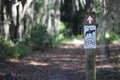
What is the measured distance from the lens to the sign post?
6.09 meters

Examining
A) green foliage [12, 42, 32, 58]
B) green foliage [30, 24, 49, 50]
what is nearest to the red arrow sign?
green foliage [12, 42, 32, 58]

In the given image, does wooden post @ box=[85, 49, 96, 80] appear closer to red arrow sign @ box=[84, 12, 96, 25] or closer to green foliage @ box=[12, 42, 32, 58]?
red arrow sign @ box=[84, 12, 96, 25]

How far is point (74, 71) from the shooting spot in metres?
11.7

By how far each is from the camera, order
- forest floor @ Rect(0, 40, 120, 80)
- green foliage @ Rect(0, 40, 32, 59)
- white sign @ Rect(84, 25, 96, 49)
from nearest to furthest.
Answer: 1. white sign @ Rect(84, 25, 96, 49)
2. forest floor @ Rect(0, 40, 120, 80)
3. green foliage @ Rect(0, 40, 32, 59)

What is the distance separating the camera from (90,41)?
6121 millimetres

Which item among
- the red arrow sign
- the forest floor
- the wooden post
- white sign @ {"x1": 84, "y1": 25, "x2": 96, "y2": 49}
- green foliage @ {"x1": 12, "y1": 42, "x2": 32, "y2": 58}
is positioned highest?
the red arrow sign

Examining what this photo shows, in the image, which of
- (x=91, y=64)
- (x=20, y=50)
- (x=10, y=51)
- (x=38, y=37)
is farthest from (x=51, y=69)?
(x=38, y=37)

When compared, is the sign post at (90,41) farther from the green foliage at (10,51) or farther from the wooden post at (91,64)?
the green foliage at (10,51)

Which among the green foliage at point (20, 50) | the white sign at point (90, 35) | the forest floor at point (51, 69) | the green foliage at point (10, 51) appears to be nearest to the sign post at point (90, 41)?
the white sign at point (90, 35)

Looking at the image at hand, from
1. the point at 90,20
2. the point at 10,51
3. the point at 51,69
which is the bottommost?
the point at 51,69

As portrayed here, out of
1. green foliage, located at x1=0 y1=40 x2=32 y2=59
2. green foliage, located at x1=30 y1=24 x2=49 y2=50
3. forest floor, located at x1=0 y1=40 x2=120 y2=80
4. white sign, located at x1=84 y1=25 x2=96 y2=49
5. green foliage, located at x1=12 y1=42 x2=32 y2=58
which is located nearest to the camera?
white sign, located at x1=84 y1=25 x2=96 y2=49

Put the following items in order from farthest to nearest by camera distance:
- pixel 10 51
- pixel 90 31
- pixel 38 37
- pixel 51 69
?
pixel 38 37
pixel 10 51
pixel 51 69
pixel 90 31

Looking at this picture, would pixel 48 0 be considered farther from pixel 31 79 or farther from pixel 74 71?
pixel 31 79

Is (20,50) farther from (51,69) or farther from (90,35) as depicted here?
(90,35)
